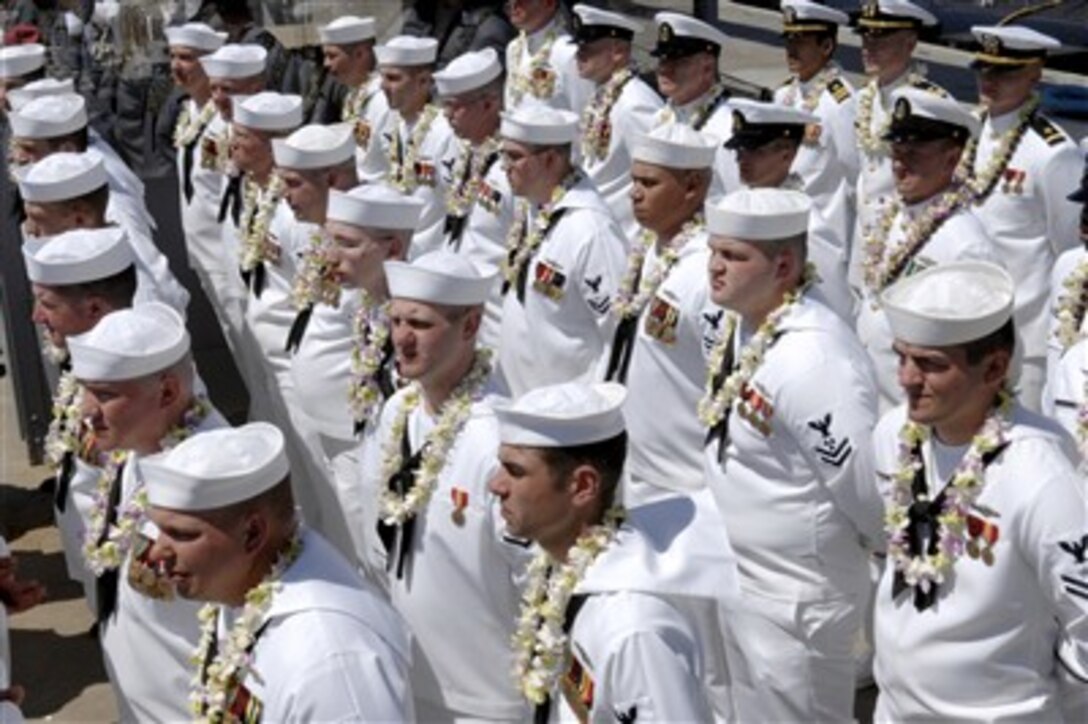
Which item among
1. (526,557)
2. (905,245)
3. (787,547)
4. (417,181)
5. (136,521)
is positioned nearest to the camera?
(526,557)

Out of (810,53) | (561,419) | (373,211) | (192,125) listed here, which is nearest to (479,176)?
(192,125)

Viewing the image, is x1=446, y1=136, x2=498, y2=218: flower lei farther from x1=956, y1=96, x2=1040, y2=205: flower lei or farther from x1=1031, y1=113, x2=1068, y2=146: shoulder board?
x1=1031, y1=113, x2=1068, y2=146: shoulder board

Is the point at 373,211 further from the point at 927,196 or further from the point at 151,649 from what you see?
the point at 927,196

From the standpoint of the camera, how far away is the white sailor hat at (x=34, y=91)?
10.7 m

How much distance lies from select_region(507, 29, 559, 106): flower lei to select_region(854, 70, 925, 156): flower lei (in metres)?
2.48

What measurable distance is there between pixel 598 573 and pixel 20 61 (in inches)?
354

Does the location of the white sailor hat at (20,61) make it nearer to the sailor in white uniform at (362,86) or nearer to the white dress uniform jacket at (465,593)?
the sailor in white uniform at (362,86)

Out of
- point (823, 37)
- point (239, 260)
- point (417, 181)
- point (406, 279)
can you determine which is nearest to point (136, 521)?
point (406, 279)

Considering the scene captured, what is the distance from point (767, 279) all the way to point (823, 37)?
221 inches

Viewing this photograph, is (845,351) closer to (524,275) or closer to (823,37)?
(524,275)

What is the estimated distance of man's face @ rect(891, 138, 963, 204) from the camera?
299 inches

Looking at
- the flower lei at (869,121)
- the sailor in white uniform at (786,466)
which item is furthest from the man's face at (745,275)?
the flower lei at (869,121)

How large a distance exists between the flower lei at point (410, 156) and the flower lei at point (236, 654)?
21.2ft

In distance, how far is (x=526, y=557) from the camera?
16.7ft
